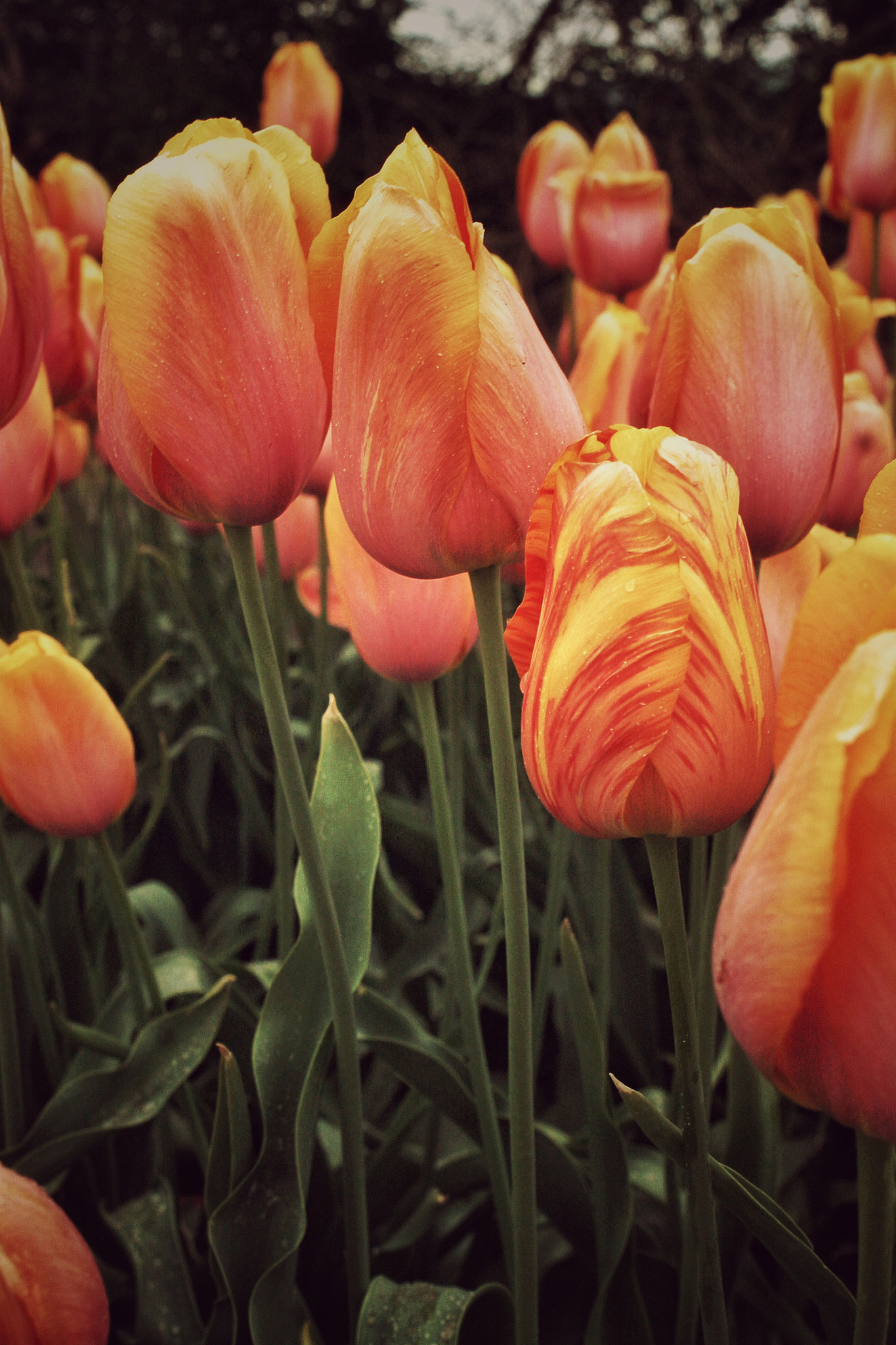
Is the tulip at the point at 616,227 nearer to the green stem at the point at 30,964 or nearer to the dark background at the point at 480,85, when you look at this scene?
the green stem at the point at 30,964

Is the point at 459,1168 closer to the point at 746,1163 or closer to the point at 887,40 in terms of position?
the point at 746,1163

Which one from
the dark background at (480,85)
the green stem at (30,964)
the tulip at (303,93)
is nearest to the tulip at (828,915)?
the green stem at (30,964)

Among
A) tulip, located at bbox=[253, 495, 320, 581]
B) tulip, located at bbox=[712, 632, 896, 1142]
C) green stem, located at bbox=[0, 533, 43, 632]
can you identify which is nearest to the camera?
tulip, located at bbox=[712, 632, 896, 1142]

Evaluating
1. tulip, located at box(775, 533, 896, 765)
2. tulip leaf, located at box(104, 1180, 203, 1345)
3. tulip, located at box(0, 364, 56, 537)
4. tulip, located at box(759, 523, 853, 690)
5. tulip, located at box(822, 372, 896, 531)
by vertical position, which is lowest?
tulip leaf, located at box(104, 1180, 203, 1345)

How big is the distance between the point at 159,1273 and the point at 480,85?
4.50 m

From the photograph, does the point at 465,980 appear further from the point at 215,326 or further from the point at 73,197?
the point at 73,197

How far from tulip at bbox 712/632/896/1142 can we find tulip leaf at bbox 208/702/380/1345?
28cm

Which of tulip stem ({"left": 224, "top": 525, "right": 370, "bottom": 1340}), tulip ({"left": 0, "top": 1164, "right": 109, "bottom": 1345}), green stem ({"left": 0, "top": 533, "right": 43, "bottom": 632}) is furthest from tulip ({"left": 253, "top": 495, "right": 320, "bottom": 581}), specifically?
tulip ({"left": 0, "top": 1164, "right": 109, "bottom": 1345})

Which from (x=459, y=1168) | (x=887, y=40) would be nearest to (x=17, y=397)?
(x=459, y=1168)

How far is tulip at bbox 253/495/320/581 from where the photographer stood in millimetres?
996

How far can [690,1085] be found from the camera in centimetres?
32

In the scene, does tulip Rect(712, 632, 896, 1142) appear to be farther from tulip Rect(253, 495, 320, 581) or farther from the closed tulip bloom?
tulip Rect(253, 495, 320, 581)

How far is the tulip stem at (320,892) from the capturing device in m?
0.38

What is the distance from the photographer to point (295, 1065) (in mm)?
514
